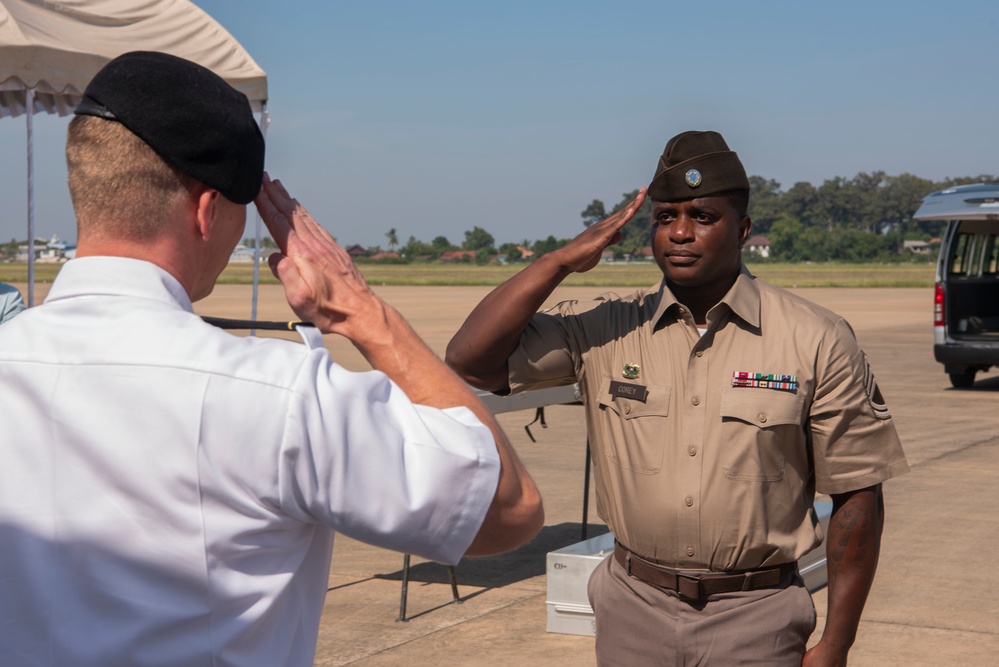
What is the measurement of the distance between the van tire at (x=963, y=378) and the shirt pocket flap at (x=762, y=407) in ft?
45.7

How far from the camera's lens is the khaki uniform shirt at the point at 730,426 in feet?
9.45

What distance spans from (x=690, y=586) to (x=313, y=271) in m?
1.70

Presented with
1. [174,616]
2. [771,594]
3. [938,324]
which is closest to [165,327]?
[174,616]

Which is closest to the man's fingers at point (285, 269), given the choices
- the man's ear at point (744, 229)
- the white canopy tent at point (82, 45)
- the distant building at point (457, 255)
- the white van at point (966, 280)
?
the man's ear at point (744, 229)

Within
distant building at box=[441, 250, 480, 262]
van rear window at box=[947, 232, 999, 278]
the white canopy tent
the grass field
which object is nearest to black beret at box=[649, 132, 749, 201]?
the white canopy tent

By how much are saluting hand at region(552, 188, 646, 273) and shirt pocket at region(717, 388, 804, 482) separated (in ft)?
1.66

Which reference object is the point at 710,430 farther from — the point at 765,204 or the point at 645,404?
the point at 765,204

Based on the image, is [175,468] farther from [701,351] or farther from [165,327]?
[701,351]

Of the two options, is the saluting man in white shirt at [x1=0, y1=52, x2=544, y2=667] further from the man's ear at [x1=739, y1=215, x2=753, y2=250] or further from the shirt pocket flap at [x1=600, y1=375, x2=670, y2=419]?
the man's ear at [x1=739, y1=215, x2=753, y2=250]

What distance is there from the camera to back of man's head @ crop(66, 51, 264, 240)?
1.41 metres

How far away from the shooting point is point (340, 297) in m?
1.52

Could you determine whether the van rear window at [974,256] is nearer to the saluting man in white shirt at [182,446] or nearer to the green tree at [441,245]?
the saluting man in white shirt at [182,446]

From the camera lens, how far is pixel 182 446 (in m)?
1.32

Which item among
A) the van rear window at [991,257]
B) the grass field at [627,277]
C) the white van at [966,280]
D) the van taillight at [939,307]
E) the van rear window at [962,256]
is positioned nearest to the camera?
the white van at [966,280]
